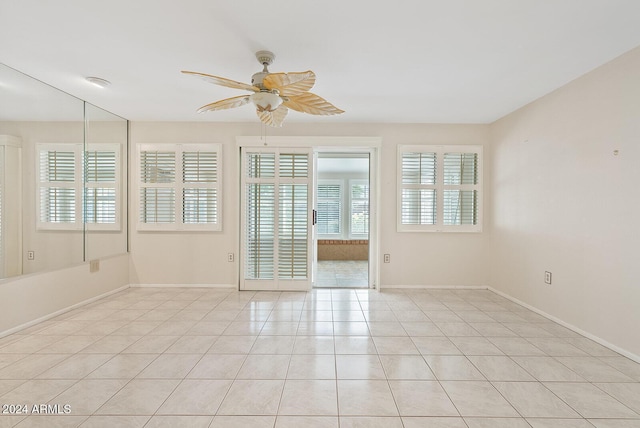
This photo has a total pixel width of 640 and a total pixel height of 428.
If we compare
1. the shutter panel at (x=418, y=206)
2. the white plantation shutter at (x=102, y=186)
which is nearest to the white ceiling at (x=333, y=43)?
the white plantation shutter at (x=102, y=186)

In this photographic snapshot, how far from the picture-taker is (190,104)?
347cm

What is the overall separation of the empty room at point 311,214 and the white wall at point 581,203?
Answer: 0.8 inches

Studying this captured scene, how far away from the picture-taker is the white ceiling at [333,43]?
6.04 ft

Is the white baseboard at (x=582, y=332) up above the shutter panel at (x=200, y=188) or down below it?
below

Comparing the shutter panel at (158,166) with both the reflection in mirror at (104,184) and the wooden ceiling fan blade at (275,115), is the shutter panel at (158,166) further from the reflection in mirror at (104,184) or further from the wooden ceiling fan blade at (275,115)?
the wooden ceiling fan blade at (275,115)

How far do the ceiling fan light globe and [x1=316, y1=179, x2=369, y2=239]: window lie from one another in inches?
219

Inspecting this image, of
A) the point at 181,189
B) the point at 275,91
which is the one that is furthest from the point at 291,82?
the point at 181,189

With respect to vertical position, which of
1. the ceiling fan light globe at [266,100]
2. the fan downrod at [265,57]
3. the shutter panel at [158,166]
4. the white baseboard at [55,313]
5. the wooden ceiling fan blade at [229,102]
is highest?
the fan downrod at [265,57]

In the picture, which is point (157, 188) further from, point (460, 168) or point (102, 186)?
point (460, 168)

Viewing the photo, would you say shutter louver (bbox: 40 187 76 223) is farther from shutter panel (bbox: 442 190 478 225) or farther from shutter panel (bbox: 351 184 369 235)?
shutter panel (bbox: 351 184 369 235)

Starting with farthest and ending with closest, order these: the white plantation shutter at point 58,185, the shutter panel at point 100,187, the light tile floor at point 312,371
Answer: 1. the shutter panel at point 100,187
2. the white plantation shutter at point 58,185
3. the light tile floor at point 312,371

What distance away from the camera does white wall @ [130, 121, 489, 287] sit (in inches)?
164

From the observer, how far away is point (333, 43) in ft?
7.24

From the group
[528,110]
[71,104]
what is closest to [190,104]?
[71,104]
